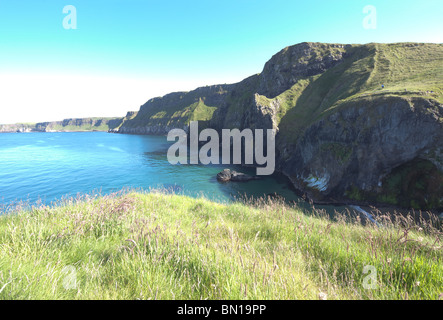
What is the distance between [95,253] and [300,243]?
16.7 feet

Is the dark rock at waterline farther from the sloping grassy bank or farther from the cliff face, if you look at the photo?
the sloping grassy bank

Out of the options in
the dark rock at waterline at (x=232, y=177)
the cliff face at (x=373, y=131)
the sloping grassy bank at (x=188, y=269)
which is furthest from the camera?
the dark rock at waterline at (x=232, y=177)

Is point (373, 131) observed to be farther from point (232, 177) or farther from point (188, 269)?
point (188, 269)

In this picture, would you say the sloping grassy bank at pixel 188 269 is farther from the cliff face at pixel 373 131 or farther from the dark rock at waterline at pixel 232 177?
the dark rock at waterline at pixel 232 177

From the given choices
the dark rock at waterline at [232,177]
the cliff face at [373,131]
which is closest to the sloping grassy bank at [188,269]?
the cliff face at [373,131]

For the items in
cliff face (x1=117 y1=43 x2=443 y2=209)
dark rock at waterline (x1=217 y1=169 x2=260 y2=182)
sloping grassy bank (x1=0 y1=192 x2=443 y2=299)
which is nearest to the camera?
sloping grassy bank (x1=0 y1=192 x2=443 y2=299)

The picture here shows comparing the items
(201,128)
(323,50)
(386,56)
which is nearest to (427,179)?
(386,56)

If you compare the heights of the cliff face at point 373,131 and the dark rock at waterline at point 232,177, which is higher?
the cliff face at point 373,131

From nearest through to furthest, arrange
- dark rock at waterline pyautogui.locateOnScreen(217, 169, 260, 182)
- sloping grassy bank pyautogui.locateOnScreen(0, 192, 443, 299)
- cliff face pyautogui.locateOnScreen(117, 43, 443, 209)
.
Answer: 1. sloping grassy bank pyautogui.locateOnScreen(0, 192, 443, 299)
2. cliff face pyautogui.locateOnScreen(117, 43, 443, 209)
3. dark rock at waterline pyautogui.locateOnScreen(217, 169, 260, 182)

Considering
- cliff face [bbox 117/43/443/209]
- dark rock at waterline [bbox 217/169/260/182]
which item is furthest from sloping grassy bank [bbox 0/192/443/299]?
dark rock at waterline [bbox 217/169/260/182]

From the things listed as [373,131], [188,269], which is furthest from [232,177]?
[188,269]

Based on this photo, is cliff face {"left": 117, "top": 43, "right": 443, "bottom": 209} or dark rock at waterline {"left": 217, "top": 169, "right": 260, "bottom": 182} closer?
cliff face {"left": 117, "top": 43, "right": 443, "bottom": 209}

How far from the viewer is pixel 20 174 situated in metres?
45.1
